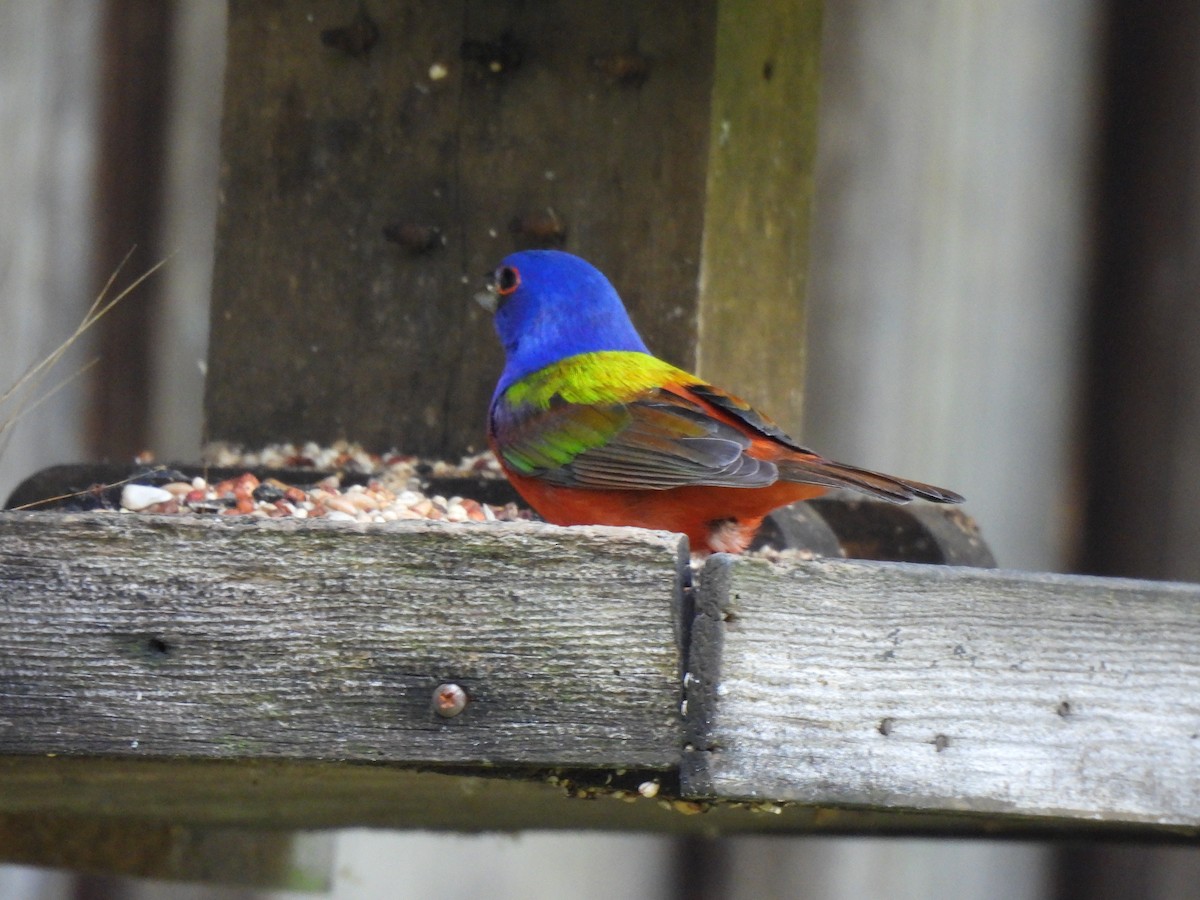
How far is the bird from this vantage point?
2506 mm

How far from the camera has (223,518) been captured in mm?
1748

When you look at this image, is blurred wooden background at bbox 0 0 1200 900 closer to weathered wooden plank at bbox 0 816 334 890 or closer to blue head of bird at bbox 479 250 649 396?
weathered wooden plank at bbox 0 816 334 890

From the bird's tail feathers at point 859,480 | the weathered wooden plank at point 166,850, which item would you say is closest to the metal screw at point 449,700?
the bird's tail feathers at point 859,480

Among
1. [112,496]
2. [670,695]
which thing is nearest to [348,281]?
[112,496]

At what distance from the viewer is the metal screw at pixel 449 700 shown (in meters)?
1.71

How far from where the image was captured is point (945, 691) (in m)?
1.77

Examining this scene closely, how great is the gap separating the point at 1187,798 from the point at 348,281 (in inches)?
73.7

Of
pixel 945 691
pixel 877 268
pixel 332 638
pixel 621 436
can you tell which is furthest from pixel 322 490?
pixel 877 268

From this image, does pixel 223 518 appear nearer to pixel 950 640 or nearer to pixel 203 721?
pixel 203 721

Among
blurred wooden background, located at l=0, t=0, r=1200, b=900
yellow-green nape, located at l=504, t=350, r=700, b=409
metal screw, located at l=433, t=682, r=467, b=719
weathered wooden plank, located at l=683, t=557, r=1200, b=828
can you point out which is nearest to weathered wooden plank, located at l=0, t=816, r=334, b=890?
blurred wooden background, located at l=0, t=0, r=1200, b=900

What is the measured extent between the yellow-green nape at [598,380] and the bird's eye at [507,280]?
0.15 meters

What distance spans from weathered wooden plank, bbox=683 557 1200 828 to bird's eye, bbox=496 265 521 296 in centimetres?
134

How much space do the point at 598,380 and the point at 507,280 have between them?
0.25 meters

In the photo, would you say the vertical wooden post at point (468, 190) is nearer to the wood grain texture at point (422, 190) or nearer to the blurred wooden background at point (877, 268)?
the wood grain texture at point (422, 190)
